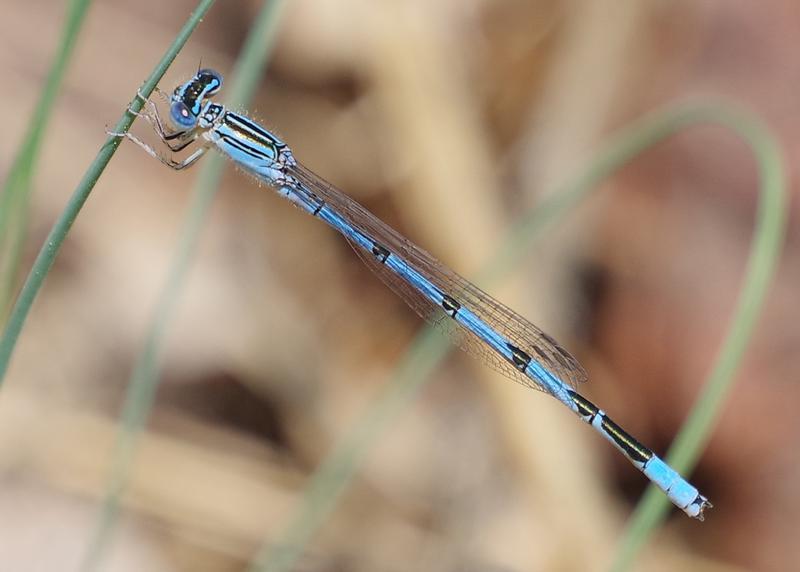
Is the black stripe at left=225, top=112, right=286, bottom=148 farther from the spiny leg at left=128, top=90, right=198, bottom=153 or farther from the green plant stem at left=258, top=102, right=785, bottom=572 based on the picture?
the green plant stem at left=258, top=102, right=785, bottom=572

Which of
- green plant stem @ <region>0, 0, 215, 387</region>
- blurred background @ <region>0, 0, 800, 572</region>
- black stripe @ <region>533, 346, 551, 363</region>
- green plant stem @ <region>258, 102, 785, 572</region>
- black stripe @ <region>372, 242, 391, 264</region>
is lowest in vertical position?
green plant stem @ <region>0, 0, 215, 387</region>

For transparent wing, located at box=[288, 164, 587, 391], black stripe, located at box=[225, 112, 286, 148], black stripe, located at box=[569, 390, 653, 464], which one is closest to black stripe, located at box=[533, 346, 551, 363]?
transparent wing, located at box=[288, 164, 587, 391]

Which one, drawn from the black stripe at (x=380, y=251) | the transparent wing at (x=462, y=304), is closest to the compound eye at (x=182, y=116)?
the transparent wing at (x=462, y=304)

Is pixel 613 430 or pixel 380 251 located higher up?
pixel 380 251

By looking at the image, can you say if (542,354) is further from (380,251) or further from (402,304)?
(402,304)

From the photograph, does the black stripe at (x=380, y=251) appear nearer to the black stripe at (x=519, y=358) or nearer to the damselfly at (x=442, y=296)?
the damselfly at (x=442, y=296)

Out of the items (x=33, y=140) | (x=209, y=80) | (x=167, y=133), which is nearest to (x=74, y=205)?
(x=33, y=140)
